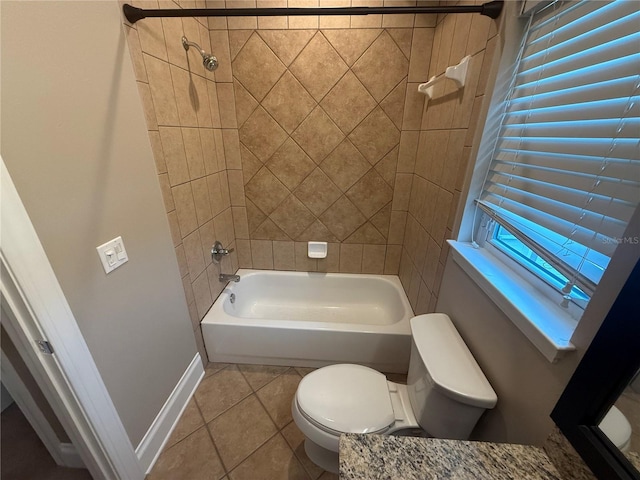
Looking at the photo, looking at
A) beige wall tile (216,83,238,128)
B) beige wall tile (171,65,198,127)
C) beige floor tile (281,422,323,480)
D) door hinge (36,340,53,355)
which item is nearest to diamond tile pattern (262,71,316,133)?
beige wall tile (216,83,238,128)

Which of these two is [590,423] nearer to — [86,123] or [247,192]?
[86,123]

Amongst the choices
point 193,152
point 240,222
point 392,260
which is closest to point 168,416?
point 240,222

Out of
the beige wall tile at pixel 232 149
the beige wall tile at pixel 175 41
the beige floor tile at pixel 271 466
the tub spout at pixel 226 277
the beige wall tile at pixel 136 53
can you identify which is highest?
the beige wall tile at pixel 175 41

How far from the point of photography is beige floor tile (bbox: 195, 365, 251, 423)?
5.16ft

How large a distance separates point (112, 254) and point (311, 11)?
1.18 m

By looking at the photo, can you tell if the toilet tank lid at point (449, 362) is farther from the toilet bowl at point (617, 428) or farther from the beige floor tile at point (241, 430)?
the beige floor tile at point (241, 430)

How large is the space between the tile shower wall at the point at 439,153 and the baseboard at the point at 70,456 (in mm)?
1855

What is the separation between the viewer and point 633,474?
1.56 ft

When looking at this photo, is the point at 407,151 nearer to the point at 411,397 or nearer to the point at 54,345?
the point at 411,397

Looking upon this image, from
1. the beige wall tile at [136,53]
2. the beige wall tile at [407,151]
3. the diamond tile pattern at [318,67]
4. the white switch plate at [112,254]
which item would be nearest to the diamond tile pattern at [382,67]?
the diamond tile pattern at [318,67]

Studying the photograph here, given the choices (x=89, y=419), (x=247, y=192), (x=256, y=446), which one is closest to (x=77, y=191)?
(x=89, y=419)

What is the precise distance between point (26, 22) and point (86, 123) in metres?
0.26

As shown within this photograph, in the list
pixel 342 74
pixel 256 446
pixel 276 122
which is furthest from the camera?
pixel 276 122

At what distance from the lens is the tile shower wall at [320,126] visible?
1673 millimetres
